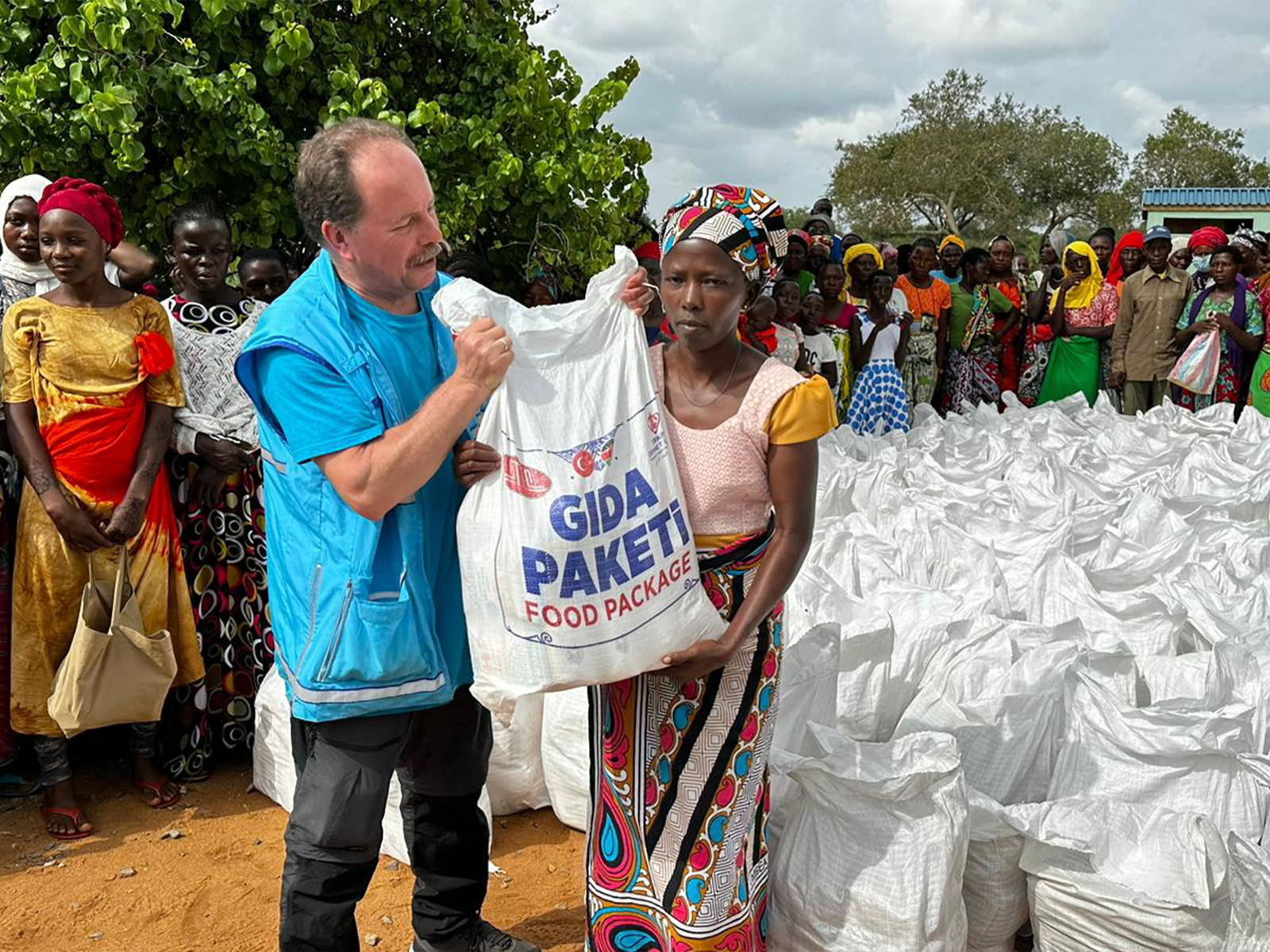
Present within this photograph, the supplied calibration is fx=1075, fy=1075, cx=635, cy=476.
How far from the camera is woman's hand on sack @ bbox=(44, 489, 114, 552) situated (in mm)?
2807

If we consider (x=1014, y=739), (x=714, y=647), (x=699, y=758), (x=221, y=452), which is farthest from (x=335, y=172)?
(x=1014, y=739)

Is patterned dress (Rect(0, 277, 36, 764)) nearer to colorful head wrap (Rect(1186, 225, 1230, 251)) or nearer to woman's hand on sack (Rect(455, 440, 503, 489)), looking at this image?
woman's hand on sack (Rect(455, 440, 503, 489))

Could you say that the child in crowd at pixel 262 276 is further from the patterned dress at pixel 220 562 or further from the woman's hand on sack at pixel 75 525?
the woman's hand on sack at pixel 75 525

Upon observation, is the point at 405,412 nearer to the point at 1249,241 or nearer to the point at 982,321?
the point at 982,321

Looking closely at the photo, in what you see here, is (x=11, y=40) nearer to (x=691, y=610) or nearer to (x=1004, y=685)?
(x=691, y=610)

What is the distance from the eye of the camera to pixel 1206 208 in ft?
87.6

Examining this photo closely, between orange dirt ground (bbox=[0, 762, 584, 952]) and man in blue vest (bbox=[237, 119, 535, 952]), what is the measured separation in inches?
25.9

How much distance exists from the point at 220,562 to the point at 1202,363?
6.53m

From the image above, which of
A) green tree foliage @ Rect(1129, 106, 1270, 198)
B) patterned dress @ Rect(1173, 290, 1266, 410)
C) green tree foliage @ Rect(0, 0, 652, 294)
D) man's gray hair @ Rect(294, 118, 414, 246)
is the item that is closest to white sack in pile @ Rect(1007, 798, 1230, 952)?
man's gray hair @ Rect(294, 118, 414, 246)

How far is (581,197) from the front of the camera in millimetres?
5070

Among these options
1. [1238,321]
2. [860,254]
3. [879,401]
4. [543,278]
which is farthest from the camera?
[1238,321]

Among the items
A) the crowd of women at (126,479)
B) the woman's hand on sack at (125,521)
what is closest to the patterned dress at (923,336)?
the crowd of women at (126,479)

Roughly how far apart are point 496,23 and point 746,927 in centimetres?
430

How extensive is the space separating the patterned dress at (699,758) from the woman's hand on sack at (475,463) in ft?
1.06
